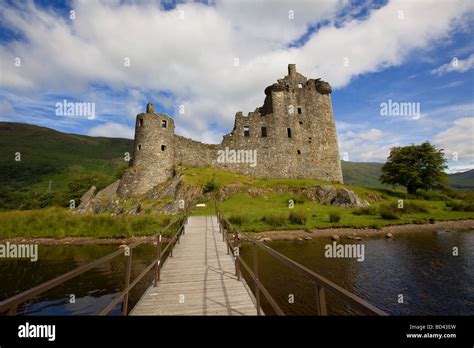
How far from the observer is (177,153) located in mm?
34062

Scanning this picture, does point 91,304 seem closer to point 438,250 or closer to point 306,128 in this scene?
point 438,250

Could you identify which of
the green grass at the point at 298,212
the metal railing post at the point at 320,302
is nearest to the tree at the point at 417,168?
the green grass at the point at 298,212

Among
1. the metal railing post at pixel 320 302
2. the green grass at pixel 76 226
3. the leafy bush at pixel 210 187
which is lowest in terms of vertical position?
the green grass at pixel 76 226

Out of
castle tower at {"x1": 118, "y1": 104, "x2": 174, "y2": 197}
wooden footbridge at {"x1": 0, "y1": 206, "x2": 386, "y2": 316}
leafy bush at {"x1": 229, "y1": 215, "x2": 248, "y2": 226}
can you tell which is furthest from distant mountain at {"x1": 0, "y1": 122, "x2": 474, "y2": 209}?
wooden footbridge at {"x1": 0, "y1": 206, "x2": 386, "y2": 316}

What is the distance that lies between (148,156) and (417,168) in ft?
126

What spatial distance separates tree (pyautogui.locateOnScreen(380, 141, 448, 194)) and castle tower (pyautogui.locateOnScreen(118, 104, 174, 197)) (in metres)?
32.5

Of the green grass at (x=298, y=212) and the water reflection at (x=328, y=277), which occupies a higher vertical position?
the green grass at (x=298, y=212)

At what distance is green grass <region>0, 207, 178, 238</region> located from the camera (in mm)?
19781

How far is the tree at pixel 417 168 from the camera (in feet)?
119

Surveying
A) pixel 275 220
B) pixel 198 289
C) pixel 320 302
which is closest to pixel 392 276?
pixel 198 289

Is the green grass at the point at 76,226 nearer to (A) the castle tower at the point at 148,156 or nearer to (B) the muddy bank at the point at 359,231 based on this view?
(B) the muddy bank at the point at 359,231

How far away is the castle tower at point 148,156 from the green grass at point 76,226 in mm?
8788

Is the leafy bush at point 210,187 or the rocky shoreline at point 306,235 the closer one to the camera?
the rocky shoreline at point 306,235

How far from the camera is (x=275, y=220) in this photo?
20.5m
